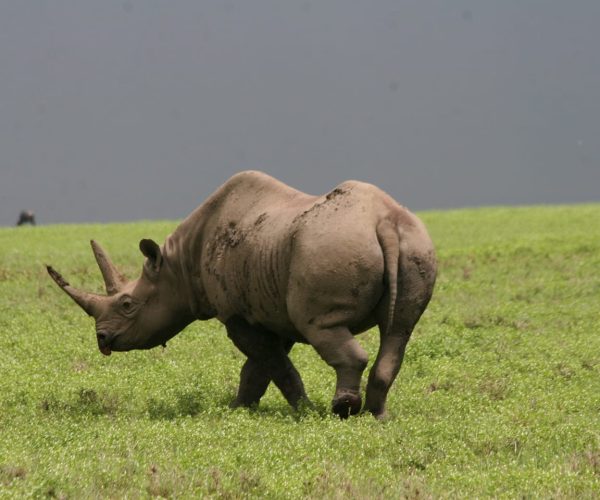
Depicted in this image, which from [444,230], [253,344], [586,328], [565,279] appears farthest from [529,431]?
[444,230]

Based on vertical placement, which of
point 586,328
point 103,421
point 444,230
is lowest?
point 444,230

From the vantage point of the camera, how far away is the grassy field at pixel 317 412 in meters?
8.62

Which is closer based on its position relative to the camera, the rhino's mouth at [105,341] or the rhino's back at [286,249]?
the rhino's back at [286,249]

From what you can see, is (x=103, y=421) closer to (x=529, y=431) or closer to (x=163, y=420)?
(x=163, y=420)

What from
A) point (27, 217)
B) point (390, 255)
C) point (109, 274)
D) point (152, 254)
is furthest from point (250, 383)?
point (27, 217)

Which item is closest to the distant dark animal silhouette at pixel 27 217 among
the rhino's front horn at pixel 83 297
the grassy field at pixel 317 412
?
the grassy field at pixel 317 412

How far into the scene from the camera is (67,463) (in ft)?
29.5

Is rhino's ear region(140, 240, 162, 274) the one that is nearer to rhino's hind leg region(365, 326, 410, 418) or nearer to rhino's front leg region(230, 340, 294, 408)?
rhino's front leg region(230, 340, 294, 408)

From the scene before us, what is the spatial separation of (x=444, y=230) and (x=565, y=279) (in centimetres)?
1063

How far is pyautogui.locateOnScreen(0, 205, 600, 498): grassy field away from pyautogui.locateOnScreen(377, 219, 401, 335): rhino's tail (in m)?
1.00

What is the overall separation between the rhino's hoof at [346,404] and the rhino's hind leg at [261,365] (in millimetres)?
1147

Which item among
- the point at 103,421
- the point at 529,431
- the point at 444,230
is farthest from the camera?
the point at 444,230

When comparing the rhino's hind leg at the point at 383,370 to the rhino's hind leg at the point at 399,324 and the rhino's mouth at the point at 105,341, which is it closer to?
the rhino's hind leg at the point at 399,324

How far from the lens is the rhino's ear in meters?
12.7
